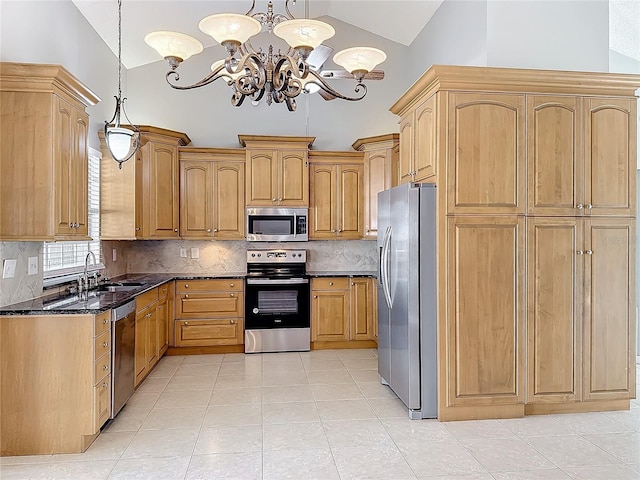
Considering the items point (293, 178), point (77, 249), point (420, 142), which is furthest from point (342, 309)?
point (77, 249)

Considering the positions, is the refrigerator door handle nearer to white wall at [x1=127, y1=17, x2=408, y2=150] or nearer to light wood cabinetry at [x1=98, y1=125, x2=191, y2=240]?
white wall at [x1=127, y1=17, x2=408, y2=150]

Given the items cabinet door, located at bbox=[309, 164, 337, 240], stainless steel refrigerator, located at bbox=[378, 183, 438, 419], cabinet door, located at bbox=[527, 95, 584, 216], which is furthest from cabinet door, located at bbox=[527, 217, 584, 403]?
cabinet door, located at bbox=[309, 164, 337, 240]

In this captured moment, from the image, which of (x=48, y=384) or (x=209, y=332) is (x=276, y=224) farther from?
(x=48, y=384)

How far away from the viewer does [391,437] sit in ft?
9.54

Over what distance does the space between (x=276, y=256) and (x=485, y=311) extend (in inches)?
117

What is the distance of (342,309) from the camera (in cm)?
524

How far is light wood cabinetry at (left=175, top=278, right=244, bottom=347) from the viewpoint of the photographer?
4973 mm

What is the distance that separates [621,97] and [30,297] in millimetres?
4495

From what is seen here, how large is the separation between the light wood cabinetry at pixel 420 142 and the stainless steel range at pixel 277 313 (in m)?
1.92

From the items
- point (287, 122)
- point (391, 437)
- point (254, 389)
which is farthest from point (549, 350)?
point (287, 122)

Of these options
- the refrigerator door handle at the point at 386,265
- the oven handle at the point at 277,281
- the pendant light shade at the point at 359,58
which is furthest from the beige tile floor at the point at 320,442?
the pendant light shade at the point at 359,58

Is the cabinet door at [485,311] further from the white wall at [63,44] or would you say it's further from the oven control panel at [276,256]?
the white wall at [63,44]

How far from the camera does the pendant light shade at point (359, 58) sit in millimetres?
2721

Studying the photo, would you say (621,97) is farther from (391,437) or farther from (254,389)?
(254,389)
